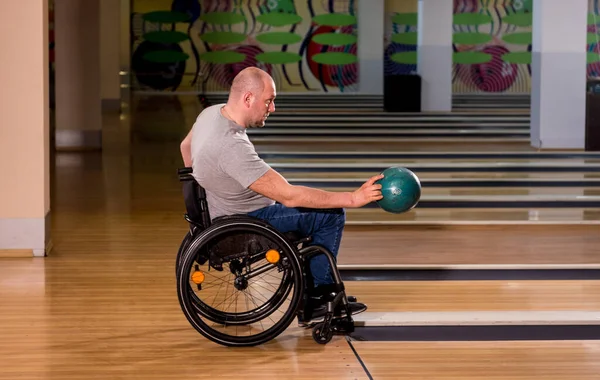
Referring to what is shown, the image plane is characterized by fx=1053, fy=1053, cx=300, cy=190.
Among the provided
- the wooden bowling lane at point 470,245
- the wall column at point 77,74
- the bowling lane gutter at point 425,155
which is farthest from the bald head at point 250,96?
the wall column at point 77,74

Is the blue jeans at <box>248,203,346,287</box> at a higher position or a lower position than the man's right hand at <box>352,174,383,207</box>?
lower

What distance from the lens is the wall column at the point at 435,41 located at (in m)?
15.4

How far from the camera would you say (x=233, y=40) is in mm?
20750

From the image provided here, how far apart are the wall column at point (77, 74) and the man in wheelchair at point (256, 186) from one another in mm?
7120

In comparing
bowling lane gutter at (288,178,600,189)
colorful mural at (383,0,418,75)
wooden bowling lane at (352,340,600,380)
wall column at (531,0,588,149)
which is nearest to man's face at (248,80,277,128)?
wooden bowling lane at (352,340,600,380)

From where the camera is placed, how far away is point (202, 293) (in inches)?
184

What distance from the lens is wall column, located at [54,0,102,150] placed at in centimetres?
1080

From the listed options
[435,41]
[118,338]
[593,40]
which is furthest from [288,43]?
[118,338]

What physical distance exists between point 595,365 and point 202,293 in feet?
5.83

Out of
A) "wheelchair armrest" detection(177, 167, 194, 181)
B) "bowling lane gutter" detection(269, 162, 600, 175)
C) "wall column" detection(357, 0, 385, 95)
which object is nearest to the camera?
"wheelchair armrest" detection(177, 167, 194, 181)

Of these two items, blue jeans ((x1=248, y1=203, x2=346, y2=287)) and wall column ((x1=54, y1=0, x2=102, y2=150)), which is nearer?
blue jeans ((x1=248, y1=203, x2=346, y2=287))

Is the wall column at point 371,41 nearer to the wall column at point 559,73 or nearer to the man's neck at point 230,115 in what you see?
the wall column at point 559,73

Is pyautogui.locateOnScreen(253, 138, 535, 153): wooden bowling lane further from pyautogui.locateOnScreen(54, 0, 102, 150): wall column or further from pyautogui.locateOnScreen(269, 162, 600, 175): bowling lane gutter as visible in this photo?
pyautogui.locateOnScreen(54, 0, 102, 150): wall column

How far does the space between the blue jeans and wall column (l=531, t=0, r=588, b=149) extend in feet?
22.7
